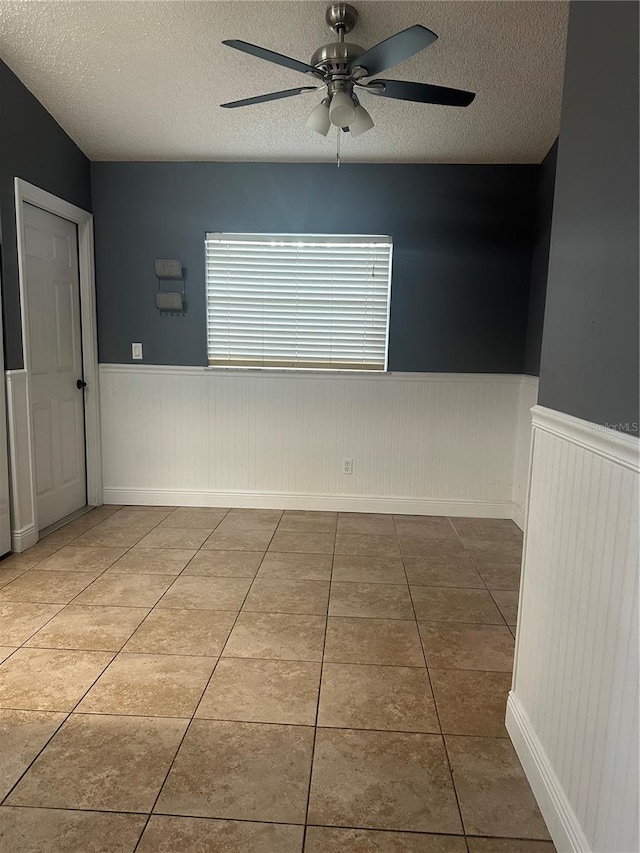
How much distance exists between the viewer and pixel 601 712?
46.3 inches

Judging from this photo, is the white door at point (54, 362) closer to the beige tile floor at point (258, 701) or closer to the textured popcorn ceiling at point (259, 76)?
the beige tile floor at point (258, 701)

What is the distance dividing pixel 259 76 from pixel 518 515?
3.46 meters

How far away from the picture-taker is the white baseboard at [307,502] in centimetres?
412

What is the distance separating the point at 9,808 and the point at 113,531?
91.4 inches

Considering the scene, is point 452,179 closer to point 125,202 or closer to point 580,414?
point 125,202

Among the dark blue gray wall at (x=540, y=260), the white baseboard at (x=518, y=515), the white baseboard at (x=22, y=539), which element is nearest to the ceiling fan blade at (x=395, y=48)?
the dark blue gray wall at (x=540, y=260)

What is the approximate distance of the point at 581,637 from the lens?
129 cm

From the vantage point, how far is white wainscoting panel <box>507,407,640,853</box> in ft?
3.55

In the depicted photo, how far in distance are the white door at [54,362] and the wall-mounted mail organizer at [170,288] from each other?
0.63m

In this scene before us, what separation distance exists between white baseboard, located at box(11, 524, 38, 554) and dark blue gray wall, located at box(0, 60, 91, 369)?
1.05 m

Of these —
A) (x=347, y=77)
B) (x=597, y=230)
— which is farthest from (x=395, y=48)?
(x=597, y=230)

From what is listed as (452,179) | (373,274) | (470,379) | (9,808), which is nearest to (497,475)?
(470,379)

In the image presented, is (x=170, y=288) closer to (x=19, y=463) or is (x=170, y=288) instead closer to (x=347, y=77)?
(x=19, y=463)

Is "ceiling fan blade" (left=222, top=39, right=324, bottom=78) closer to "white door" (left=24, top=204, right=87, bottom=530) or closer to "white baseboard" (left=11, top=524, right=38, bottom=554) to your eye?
"white door" (left=24, top=204, right=87, bottom=530)
